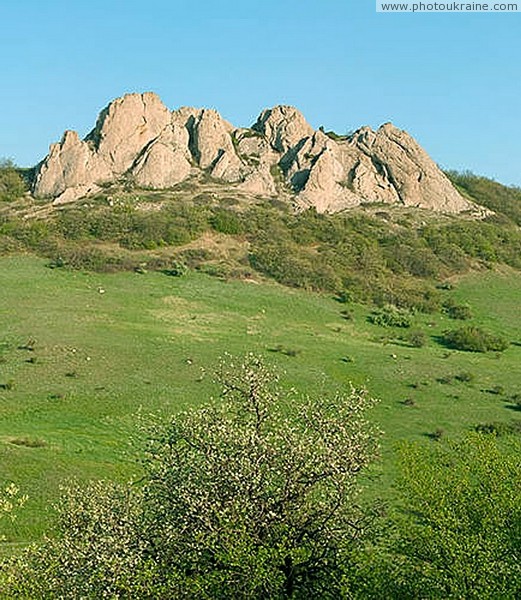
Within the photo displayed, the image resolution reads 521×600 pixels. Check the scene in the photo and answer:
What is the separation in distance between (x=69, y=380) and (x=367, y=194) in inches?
2715

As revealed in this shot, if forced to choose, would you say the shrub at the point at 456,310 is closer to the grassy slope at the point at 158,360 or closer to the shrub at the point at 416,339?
the grassy slope at the point at 158,360

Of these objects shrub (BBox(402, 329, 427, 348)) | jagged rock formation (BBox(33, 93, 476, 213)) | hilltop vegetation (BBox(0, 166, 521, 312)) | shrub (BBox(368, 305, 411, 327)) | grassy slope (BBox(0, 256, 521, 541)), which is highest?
jagged rock formation (BBox(33, 93, 476, 213))

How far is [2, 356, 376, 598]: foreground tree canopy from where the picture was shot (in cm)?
1764

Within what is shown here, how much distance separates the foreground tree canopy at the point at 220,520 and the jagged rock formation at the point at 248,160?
76379 mm

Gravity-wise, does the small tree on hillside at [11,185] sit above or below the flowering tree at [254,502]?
above

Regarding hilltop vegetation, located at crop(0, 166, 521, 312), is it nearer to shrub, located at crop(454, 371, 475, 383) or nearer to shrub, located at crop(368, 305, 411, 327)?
shrub, located at crop(368, 305, 411, 327)

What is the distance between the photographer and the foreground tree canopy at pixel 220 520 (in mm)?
17641

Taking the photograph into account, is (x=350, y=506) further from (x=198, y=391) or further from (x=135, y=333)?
(x=135, y=333)

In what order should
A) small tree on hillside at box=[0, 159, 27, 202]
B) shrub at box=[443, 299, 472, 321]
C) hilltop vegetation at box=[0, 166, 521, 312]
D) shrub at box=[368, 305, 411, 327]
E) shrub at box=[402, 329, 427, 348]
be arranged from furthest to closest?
small tree on hillside at box=[0, 159, 27, 202]
hilltop vegetation at box=[0, 166, 521, 312]
shrub at box=[443, 299, 472, 321]
shrub at box=[368, 305, 411, 327]
shrub at box=[402, 329, 427, 348]

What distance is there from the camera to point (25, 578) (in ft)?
60.5

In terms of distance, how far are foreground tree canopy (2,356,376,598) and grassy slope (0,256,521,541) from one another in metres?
9.12

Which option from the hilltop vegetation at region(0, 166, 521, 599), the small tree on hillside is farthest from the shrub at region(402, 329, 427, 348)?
the small tree on hillside

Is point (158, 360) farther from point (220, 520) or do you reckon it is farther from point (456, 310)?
point (456, 310)

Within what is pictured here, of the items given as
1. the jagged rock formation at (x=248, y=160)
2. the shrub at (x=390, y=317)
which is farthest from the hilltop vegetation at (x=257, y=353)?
the jagged rock formation at (x=248, y=160)
